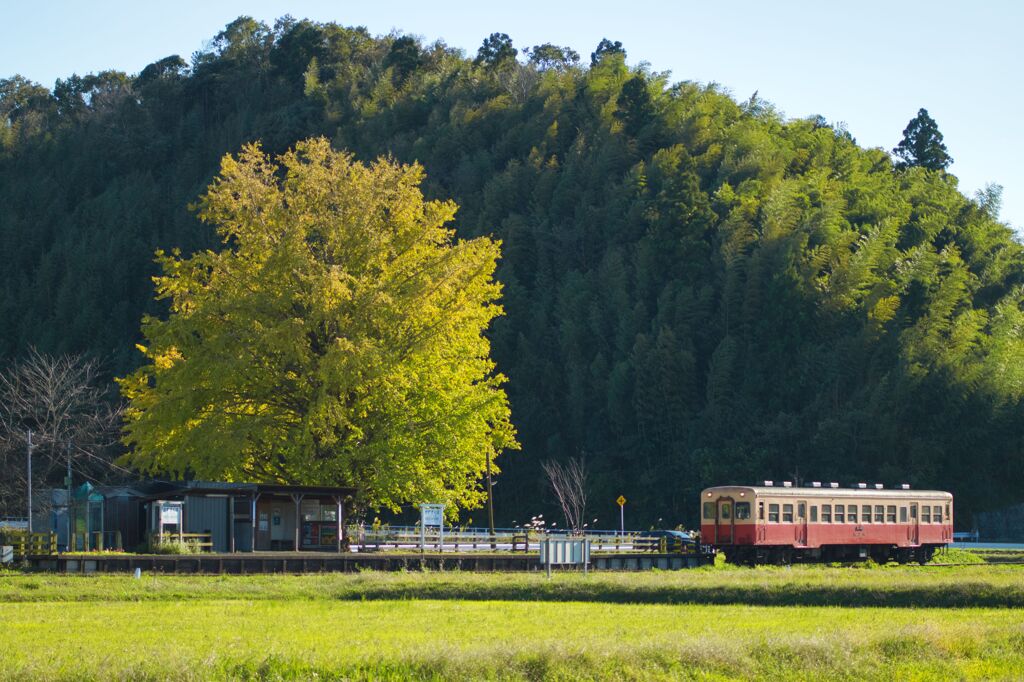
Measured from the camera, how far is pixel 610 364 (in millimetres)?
107250

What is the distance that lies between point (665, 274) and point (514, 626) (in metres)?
83.4

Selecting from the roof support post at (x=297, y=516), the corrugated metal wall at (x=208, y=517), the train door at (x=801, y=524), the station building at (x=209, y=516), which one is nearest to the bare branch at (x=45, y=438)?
the station building at (x=209, y=516)

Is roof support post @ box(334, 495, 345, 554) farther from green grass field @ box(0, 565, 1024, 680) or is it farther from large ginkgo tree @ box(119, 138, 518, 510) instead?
green grass field @ box(0, 565, 1024, 680)

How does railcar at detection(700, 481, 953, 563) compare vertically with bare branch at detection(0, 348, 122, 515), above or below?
below

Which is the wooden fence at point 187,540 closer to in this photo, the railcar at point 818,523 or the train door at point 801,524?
the railcar at point 818,523

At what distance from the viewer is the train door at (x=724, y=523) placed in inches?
2095

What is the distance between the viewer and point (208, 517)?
47688mm

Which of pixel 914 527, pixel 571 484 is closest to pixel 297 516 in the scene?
pixel 914 527

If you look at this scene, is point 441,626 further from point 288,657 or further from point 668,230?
point 668,230

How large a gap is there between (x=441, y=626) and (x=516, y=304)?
284ft

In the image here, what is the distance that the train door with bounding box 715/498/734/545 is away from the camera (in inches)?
2095

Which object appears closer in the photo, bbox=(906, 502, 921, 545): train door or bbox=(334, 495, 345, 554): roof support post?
bbox=(334, 495, 345, 554): roof support post

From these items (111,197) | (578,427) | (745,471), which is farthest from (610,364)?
(111,197)

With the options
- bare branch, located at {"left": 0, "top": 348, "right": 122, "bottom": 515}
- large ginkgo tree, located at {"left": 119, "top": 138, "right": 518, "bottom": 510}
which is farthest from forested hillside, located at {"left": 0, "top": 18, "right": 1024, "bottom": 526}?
large ginkgo tree, located at {"left": 119, "top": 138, "right": 518, "bottom": 510}
